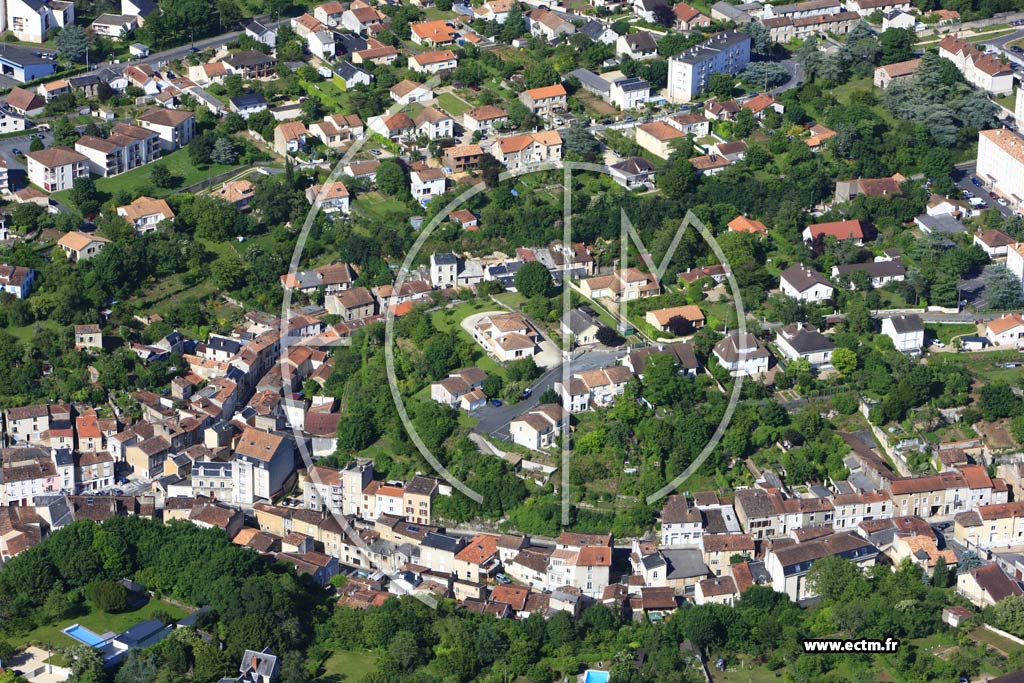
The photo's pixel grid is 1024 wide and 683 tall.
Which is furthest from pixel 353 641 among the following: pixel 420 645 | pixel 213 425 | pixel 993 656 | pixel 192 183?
pixel 192 183

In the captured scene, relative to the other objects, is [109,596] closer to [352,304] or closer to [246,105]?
[352,304]

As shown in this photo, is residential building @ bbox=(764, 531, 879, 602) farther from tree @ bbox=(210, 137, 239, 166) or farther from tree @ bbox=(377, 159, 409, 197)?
tree @ bbox=(210, 137, 239, 166)

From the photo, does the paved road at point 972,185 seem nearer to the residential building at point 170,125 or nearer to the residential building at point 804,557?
the residential building at point 804,557

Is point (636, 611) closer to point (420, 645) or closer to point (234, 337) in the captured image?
point (420, 645)

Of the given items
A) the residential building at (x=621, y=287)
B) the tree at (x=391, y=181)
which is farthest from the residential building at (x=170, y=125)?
the residential building at (x=621, y=287)

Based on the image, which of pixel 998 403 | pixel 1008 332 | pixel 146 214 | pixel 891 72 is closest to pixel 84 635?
pixel 146 214
